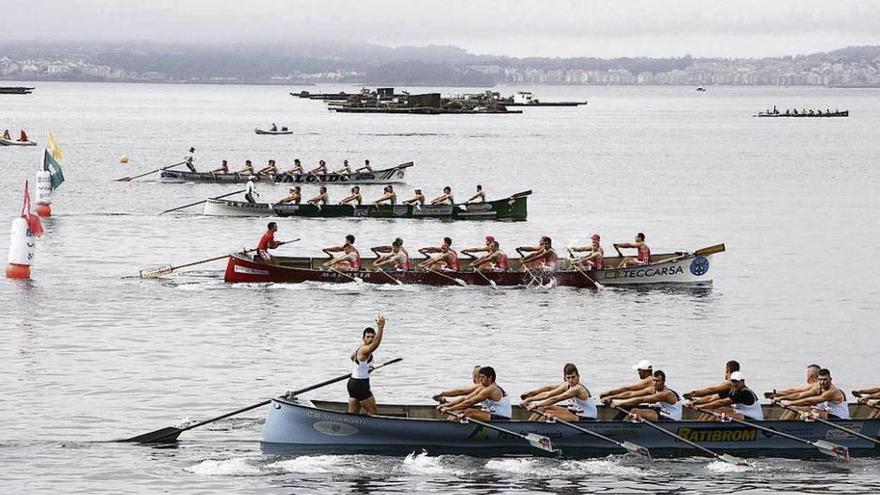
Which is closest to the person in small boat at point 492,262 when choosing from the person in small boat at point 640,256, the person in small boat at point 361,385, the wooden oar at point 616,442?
the person in small boat at point 640,256

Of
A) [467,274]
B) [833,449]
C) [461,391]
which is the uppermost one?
[461,391]

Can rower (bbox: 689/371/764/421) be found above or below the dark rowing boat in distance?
above

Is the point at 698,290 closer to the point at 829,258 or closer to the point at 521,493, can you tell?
the point at 829,258

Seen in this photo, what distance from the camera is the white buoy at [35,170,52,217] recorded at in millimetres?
71750

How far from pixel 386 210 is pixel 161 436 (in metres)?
44.4

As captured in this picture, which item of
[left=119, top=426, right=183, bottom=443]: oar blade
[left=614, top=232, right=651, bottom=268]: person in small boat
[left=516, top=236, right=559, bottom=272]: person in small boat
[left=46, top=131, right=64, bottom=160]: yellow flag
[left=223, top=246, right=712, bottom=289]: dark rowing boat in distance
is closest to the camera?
[left=119, top=426, right=183, bottom=443]: oar blade

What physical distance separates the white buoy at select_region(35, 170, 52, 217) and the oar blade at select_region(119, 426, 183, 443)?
41.3m

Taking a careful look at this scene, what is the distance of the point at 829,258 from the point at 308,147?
96551 mm

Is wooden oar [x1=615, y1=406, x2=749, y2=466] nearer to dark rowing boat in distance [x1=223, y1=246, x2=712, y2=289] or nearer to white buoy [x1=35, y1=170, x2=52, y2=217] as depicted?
dark rowing boat in distance [x1=223, y1=246, x2=712, y2=289]

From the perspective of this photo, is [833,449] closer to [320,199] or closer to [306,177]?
[320,199]

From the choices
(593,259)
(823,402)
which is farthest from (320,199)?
(823,402)

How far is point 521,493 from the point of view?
28.1 m

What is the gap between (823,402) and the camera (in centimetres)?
3056

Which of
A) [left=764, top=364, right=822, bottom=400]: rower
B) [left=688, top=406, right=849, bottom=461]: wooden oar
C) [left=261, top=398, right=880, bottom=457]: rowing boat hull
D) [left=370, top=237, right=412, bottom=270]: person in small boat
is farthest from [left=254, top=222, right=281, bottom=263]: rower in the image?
[left=688, top=406, right=849, bottom=461]: wooden oar
